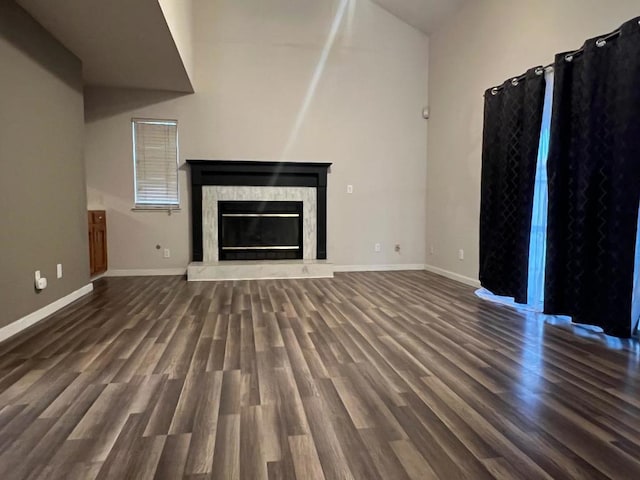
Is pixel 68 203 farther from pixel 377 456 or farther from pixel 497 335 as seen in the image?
pixel 497 335

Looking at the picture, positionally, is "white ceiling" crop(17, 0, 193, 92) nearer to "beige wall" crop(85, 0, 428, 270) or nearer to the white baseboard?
"beige wall" crop(85, 0, 428, 270)

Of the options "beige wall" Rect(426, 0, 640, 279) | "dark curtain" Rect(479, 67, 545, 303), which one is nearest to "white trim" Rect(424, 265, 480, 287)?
"beige wall" Rect(426, 0, 640, 279)

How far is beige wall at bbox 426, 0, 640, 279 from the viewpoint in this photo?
3.41 m

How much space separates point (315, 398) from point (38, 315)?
8.91 feet

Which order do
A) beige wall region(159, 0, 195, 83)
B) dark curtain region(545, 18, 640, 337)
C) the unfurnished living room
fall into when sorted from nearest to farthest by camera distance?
1. the unfurnished living room
2. dark curtain region(545, 18, 640, 337)
3. beige wall region(159, 0, 195, 83)

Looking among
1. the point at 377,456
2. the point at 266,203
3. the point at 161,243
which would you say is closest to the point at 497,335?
the point at 377,456

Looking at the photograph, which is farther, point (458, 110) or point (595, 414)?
point (458, 110)

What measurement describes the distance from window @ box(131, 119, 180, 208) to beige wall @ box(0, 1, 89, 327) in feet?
4.24

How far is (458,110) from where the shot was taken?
5332 millimetres

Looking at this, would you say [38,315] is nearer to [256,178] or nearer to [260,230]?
[260,230]

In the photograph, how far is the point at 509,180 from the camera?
3.99 meters

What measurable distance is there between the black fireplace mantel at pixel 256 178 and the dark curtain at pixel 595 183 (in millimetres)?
3252

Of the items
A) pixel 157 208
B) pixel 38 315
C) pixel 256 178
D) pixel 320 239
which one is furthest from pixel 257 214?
pixel 38 315

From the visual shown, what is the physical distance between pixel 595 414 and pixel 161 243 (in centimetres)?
529
